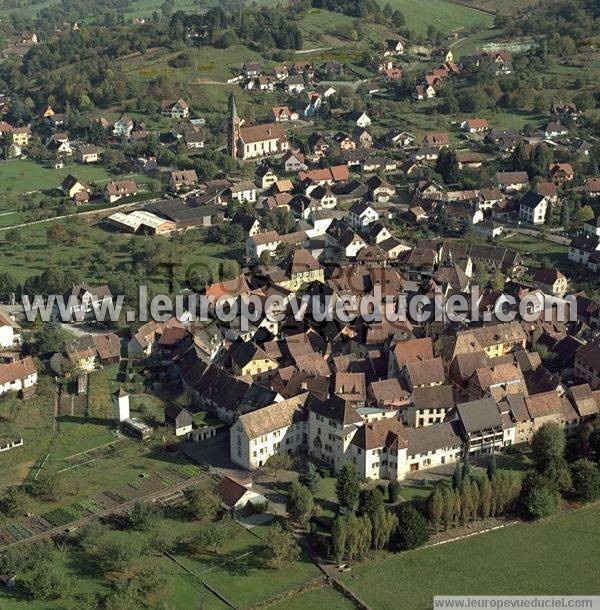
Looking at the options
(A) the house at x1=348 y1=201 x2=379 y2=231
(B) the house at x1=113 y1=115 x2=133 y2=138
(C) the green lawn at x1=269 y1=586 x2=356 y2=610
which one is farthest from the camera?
(B) the house at x1=113 y1=115 x2=133 y2=138

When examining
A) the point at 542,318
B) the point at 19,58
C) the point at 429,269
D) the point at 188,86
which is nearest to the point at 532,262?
the point at 429,269

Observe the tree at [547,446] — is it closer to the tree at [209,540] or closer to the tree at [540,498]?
the tree at [540,498]

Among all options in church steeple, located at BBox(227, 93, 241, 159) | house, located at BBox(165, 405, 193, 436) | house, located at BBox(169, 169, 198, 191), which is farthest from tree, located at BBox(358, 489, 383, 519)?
church steeple, located at BBox(227, 93, 241, 159)

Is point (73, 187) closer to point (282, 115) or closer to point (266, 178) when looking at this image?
point (266, 178)

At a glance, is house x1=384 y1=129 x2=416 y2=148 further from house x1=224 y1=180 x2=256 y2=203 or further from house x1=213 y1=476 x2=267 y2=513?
house x1=213 y1=476 x2=267 y2=513

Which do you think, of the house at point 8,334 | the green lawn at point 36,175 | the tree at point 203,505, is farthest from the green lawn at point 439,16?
the tree at point 203,505
